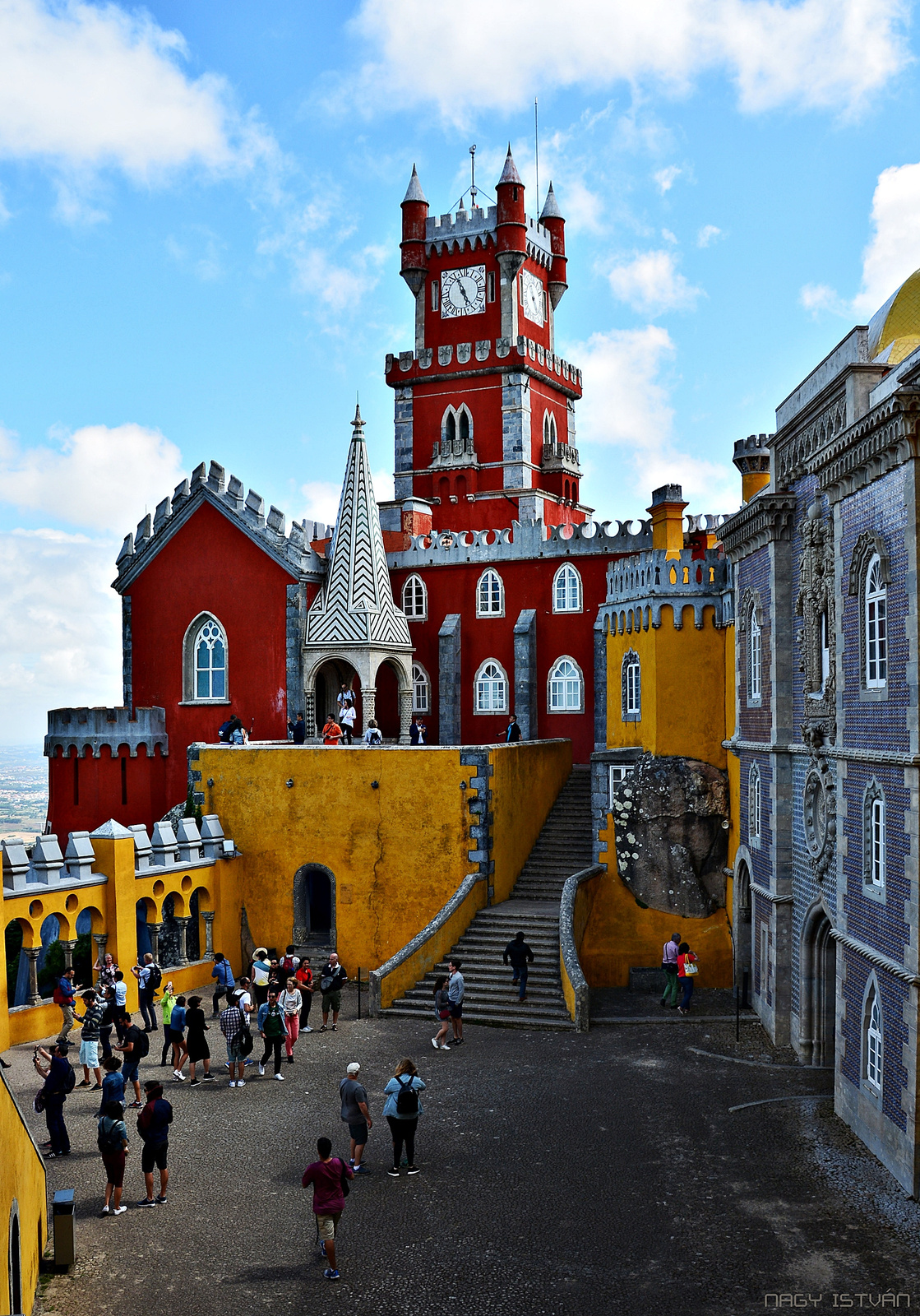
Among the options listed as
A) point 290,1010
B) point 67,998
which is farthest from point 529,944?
point 67,998

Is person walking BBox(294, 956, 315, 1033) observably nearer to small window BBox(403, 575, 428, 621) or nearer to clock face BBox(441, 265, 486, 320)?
small window BBox(403, 575, 428, 621)

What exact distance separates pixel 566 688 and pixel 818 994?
47.1 feet

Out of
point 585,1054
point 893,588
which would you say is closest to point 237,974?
point 585,1054

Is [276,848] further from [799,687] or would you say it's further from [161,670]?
[799,687]

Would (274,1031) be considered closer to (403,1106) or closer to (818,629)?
(403,1106)

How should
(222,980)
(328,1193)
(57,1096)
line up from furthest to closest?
1. (222,980)
2. (57,1096)
3. (328,1193)

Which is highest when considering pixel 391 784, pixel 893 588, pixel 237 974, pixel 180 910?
pixel 893 588

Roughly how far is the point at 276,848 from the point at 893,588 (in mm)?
15956

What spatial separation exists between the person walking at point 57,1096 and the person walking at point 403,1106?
3919 mm

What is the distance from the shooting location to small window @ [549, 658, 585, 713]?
30.8 meters

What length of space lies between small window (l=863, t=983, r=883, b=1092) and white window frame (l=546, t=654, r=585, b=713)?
55.3 ft

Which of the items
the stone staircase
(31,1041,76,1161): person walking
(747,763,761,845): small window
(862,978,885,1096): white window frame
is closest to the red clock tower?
the stone staircase

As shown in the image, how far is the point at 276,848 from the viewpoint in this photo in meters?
25.5

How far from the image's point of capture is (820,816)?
16812 mm
